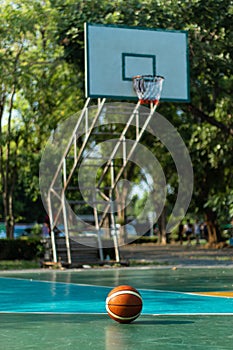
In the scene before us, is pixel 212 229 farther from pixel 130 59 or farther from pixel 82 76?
pixel 130 59

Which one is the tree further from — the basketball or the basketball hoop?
the basketball

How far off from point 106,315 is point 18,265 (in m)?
15.2

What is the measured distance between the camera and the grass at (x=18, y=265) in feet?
81.1

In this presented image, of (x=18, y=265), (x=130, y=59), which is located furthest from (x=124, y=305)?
(x=18, y=265)

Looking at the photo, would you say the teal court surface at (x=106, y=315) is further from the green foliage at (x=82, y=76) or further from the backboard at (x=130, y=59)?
the green foliage at (x=82, y=76)

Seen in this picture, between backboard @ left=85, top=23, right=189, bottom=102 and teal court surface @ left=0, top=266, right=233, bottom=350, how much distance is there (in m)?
6.16

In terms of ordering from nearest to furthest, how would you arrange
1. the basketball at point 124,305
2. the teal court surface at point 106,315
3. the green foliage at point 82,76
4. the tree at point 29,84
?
the teal court surface at point 106,315
the basketball at point 124,305
the green foliage at point 82,76
the tree at point 29,84

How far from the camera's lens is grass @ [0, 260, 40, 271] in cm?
2472

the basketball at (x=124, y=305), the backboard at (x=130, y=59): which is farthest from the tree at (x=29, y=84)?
the basketball at (x=124, y=305)

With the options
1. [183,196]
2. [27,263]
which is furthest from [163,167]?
[27,263]

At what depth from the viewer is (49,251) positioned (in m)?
25.0

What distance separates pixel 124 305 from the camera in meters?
9.62

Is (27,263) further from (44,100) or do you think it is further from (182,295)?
(182,295)

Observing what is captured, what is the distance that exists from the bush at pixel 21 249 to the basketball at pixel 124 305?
63.2 ft
